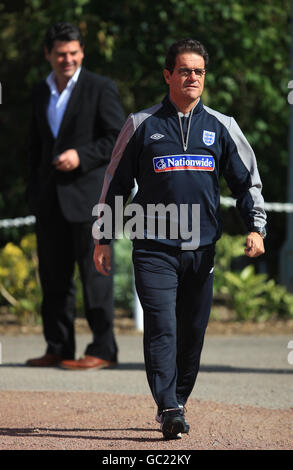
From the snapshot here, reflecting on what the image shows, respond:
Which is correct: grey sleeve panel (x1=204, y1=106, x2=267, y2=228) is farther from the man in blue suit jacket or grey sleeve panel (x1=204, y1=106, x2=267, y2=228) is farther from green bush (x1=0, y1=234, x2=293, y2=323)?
green bush (x1=0, y1=234, x2=293, y2=323)

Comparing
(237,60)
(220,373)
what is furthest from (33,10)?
(220,373)

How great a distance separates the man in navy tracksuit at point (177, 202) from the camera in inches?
170

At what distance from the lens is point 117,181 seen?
451 centimetres

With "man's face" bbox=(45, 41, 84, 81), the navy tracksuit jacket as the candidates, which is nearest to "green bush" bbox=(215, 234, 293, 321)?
"man's face" bbox=(45, 41, 84, 81)

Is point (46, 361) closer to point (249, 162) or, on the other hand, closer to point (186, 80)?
point (249, 162)

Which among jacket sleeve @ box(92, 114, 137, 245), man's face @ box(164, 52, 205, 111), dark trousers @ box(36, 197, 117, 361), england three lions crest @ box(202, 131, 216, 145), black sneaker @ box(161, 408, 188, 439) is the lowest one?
black sneaker @ box(161, 408, 188, 439)

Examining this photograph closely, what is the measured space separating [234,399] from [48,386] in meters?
1.11

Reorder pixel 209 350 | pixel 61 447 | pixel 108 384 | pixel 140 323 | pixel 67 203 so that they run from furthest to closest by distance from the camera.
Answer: pixel 140 323 → pixel 209 350 → pixel 67 203 → pixel 108 384 → pixel 61 447

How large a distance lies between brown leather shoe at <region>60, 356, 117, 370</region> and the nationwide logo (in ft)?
7.42

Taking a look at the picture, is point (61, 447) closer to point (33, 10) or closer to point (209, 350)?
point (209, 350)

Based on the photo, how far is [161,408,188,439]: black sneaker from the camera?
13.8 ft

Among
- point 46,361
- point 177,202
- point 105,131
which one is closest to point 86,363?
point 46,361

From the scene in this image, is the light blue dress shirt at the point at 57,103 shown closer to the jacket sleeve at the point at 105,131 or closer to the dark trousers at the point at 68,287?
the jacket sleeve at the point at 105,131

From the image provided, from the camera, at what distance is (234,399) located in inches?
213
